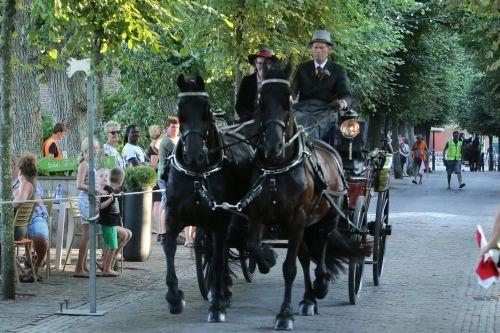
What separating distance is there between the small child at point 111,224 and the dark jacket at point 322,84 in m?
2.71

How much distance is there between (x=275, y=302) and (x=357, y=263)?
97cm

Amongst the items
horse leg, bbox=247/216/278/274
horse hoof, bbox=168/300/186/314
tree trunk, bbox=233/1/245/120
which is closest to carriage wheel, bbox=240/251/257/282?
horse hoof, bbox=168/300/186/314

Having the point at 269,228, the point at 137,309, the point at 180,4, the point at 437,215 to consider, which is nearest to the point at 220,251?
the point at 269,228

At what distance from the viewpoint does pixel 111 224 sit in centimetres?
1387

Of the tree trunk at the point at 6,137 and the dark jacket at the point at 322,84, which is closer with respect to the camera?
the tree trunk at the point at 6,137

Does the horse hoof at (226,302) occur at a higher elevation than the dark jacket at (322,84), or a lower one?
lower

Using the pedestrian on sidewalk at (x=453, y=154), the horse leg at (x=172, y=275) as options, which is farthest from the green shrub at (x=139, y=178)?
the pedestrian on sidewalk at (x=453, y=154)

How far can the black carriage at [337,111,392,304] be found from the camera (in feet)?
40.2

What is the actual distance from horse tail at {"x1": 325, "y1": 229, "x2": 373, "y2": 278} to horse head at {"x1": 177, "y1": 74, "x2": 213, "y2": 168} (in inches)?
78.7

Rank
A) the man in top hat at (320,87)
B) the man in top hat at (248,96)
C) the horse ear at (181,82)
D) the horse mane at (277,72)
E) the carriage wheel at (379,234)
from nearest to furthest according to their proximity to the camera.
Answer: the horse mane at (277,72), the horse ear at (181,82), the man in top hat at (248,96), the man in top hat at (320,87), the carriage wheel at (379,234)

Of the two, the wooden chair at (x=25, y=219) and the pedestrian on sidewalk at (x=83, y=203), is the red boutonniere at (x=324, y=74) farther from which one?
the wooden chair at (x=25, y=219)

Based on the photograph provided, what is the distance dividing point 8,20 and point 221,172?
323 cm

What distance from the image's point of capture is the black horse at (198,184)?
10.3 metres

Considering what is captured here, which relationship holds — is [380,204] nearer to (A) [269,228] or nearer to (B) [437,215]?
(A) [269,228]
